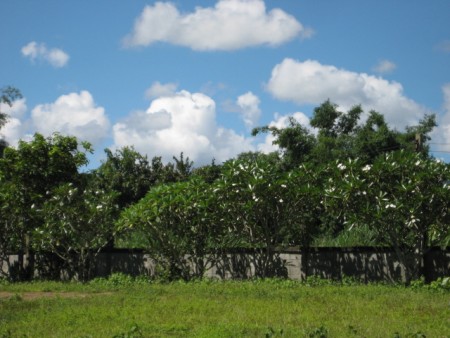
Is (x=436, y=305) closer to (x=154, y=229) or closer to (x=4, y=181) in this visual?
(x=154, y=229)

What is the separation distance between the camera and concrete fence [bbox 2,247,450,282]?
1593 centimetres

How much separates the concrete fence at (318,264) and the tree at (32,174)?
122 inches

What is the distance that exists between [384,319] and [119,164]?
22.9 meters

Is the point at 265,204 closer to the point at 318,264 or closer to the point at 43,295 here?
the point at 318,264

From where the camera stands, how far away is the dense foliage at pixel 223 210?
15.0 m

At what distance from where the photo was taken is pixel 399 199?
14.8 metres

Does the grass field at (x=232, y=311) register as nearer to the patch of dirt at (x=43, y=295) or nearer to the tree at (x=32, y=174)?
the patch of dirt at (x=43, y=295)

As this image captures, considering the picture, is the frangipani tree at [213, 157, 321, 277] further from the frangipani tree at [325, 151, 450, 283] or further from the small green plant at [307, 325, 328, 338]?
the small green plant at [307, 325, 328, 338]

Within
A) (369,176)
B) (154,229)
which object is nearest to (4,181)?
(154,229)

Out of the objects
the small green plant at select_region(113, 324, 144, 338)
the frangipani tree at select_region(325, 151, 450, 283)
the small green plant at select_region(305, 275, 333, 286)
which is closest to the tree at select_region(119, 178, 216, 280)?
the small green plant at select_region(305, 275, 333, 286)

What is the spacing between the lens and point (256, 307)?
1116cm

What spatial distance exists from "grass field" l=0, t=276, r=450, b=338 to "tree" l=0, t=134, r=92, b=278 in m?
4.74

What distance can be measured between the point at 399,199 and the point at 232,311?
5912 mm

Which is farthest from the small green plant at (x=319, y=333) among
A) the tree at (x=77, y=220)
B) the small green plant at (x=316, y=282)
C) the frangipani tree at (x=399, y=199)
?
the tree at (x=77, y=220)
